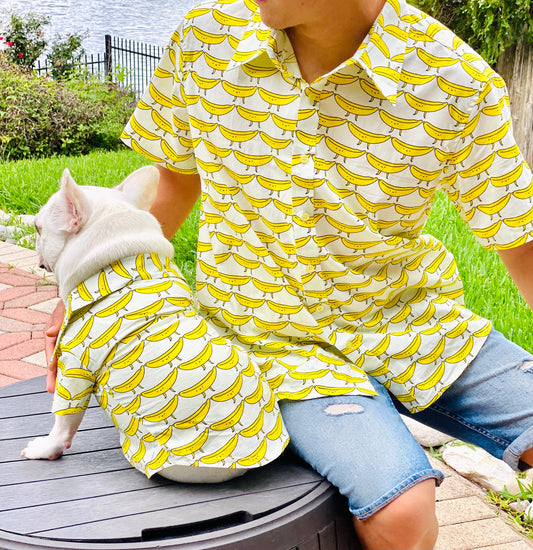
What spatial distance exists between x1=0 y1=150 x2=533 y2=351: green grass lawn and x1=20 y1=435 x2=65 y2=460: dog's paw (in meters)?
2.28

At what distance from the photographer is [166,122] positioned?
7.20 feet

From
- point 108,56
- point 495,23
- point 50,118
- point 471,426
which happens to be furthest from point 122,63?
point 471,426

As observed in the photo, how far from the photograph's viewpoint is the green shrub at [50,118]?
33.2 ft

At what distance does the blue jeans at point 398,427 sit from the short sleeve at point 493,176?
332 mm

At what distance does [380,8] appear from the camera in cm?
193

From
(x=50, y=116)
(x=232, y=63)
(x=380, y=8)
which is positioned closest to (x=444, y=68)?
(x=380, y=8)

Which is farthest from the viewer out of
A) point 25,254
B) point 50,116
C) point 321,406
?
point 50,116

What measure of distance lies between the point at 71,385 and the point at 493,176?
1.17 m

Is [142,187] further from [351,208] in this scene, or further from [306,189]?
[351,208]

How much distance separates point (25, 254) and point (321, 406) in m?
4.28

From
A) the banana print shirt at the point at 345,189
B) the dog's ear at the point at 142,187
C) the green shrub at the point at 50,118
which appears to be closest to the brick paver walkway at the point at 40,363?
the banana print shirt at the point at 345,189

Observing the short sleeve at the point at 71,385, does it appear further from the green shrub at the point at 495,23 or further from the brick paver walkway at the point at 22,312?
the green shrub at the point at 495,23

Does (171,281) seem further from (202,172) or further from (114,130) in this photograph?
(114,130)

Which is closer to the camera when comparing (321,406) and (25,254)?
(321,406)
